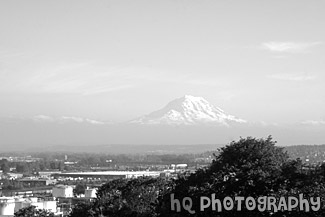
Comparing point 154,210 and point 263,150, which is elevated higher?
point 263,150

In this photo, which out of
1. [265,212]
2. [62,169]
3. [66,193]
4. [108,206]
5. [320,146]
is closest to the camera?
[265,212]

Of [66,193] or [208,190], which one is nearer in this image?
[208,190]

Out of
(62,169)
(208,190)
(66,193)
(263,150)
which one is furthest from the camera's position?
(62,169)

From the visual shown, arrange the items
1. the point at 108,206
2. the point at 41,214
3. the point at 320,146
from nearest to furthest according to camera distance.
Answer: the point at 108,206 < the point at 41,214 < the point at 320,146

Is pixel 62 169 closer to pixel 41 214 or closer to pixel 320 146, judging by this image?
pixel 320 146

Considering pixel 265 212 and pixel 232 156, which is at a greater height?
pixel 232 156

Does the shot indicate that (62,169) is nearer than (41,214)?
No

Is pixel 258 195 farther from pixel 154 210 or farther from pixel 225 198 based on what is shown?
pixel 154 210

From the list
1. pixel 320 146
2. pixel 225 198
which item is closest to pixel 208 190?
pixel 225 198

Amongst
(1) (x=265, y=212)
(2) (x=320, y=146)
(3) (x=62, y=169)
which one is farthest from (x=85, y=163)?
(1) (x=265, y=212)
